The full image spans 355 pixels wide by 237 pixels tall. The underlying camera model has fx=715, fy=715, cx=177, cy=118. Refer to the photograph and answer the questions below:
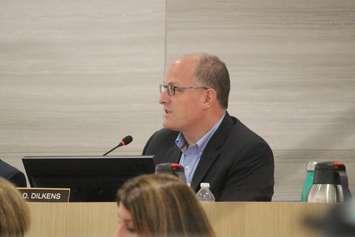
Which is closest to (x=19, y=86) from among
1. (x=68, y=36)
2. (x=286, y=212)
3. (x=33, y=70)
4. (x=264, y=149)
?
(x=33, y=70)

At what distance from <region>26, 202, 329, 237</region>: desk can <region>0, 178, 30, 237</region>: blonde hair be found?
533 mm

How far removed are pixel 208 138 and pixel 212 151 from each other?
0.12 meters

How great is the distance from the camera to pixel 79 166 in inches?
97.5

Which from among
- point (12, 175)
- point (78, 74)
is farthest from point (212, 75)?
point (78, 74)

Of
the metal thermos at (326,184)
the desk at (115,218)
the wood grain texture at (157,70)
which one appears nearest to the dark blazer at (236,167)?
the metal thermos at (326,184)

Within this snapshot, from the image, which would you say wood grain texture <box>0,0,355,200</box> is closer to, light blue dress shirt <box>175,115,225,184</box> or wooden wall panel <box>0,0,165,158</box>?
wooden wall panel <box>0,0,165,158</box>

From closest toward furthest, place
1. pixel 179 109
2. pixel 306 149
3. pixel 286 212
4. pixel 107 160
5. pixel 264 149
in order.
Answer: pixel 286 212 → pixel 107 160 → pixel 264 149 → pixel 179 109 → pixel 306 149

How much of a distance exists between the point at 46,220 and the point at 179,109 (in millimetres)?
1150

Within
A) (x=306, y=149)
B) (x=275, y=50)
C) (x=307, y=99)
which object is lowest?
(x=306, y=149)

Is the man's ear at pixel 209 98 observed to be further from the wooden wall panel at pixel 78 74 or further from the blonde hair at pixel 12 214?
the blonde hair at pixel 12 214

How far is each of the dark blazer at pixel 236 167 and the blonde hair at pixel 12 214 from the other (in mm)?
1316

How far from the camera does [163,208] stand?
1414 mm

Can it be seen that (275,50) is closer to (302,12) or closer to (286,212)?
(302,12)

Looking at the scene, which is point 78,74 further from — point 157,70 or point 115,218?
point 115,218
